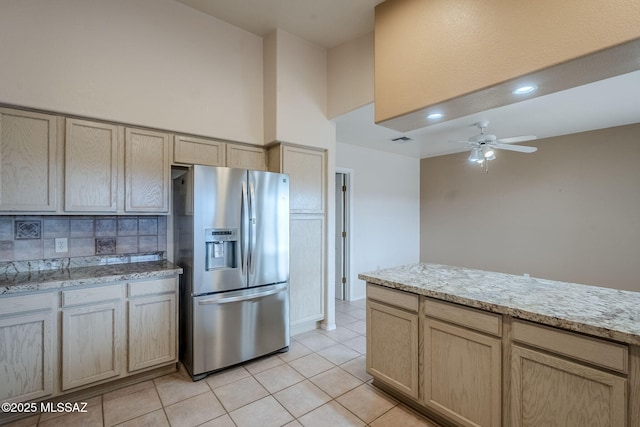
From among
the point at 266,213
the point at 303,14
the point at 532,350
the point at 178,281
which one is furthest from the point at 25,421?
the point at 303,14

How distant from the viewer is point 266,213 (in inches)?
108

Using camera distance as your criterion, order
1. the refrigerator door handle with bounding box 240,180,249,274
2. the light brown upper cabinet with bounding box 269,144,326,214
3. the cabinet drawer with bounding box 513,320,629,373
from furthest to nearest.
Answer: the light brown upper cabinet with bounding box 269,144,326,214 < the refrigerator door handle with bounding box 240,180,249,274 < the cabinet drawer with bounding box 513,320,629,373

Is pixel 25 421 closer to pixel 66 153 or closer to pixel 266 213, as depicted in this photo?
pixel 66 153

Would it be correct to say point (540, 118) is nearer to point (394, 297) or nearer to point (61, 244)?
point (394, 297)

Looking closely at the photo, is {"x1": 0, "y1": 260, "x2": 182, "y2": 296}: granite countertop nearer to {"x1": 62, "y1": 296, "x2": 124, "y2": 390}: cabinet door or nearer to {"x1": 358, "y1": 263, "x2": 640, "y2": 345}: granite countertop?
{"x1": 62, "y1": 296, "x2": 124, "y2": 390}: cabinet door

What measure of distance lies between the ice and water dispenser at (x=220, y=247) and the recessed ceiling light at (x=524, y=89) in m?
2.30

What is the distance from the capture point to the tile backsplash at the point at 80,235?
7.42ft

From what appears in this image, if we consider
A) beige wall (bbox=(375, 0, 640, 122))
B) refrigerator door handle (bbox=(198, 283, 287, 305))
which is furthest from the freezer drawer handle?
beige wall (bbox=(375, 0, 640, 122))

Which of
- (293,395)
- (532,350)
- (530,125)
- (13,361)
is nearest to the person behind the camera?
(532,350)

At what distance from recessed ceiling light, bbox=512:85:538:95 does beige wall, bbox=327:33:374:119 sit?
1419mm

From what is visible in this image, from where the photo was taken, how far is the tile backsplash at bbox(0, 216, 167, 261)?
7.42 ft

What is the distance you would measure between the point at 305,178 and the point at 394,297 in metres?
1.73

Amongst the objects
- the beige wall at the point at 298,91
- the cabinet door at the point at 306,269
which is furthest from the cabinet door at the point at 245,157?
the cabinet door at the point at 306,269

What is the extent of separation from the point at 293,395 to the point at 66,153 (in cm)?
257
